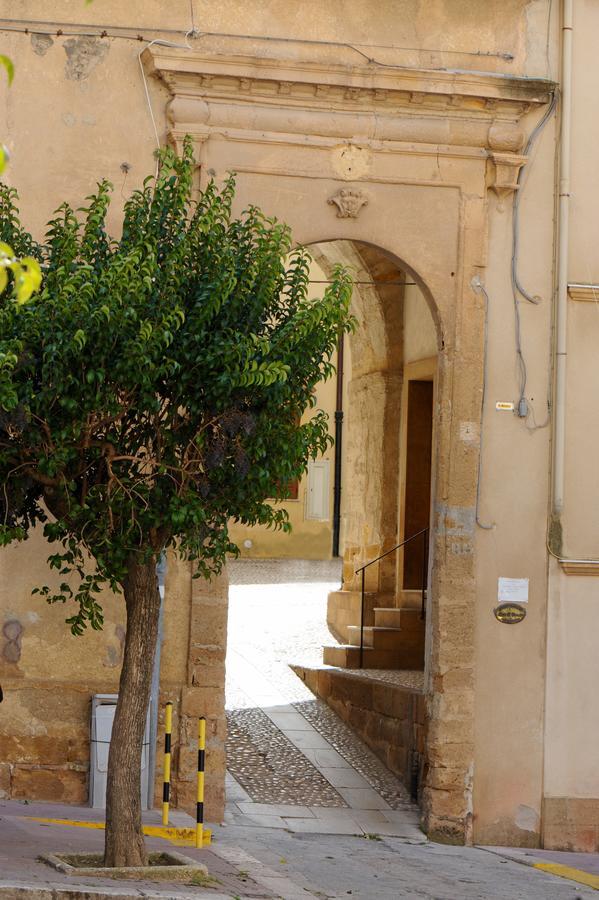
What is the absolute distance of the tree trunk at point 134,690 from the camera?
26.5 feet

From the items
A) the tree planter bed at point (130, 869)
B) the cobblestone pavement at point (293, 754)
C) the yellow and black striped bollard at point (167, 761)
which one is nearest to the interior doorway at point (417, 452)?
the cobblestone pavement at point (293, 754)

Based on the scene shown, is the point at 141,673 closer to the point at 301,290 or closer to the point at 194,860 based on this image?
the point at 194,860

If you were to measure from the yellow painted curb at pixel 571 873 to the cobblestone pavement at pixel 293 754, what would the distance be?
112cm

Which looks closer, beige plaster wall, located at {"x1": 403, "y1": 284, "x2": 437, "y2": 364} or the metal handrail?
the metal handrail

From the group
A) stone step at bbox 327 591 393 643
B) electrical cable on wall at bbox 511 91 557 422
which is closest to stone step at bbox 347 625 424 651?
stone step at bbox 327 591 393 643

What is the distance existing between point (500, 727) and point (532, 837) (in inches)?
36.1

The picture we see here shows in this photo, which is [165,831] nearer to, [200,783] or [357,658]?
[200,783]

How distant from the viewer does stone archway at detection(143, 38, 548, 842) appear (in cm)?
1116

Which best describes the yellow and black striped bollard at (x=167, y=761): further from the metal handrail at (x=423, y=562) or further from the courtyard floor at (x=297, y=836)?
the metal handrail at (x=423, y=562)

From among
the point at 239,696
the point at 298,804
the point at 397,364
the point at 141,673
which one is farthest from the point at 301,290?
the point at 397,364

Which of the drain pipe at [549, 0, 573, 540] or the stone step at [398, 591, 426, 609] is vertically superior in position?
the drain pipe at [549, 0, 573, 540]

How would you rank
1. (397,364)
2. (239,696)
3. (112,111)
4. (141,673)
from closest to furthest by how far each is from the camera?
1. (141,673)
2. (112,111)
3. (239,696)
4. (397,364)

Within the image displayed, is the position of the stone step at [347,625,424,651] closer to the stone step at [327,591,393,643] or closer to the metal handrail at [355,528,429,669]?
the metal handrail at [355,528,429,669]

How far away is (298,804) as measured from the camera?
38.3ft
